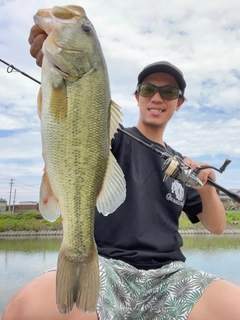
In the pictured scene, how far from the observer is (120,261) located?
246 centimetres

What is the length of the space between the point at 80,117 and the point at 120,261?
113cm

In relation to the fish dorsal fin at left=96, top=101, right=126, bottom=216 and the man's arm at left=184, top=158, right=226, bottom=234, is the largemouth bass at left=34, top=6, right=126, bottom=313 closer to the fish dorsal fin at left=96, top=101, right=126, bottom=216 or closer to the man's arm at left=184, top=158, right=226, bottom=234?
the fish dorsal fin at left=96, top=101, right=126, bottom=216

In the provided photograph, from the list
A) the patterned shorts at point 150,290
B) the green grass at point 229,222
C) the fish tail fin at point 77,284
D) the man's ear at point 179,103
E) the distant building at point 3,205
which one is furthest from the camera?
the distant building at point 3,205

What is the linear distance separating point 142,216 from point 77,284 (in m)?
1.06

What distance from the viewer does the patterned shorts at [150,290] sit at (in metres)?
2.24

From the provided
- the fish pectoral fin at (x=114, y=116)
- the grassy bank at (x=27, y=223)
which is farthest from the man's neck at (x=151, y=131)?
the grassy bank at (x=27, y=223)

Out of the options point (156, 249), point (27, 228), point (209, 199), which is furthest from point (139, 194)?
point (27, 228)

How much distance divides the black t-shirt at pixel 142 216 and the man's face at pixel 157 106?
0.59ft

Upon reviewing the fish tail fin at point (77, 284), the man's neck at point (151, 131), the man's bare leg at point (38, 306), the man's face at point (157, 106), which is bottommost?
the man's bare leg at point (38, 306)

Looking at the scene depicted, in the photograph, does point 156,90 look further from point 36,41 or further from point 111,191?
point 111,191

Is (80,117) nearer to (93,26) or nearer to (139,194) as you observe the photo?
(93,26)

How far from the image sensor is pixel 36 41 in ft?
6.96

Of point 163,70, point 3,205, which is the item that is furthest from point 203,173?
point 3,205

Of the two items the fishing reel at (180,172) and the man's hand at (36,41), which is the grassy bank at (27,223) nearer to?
the fishing reel at (180,172)
